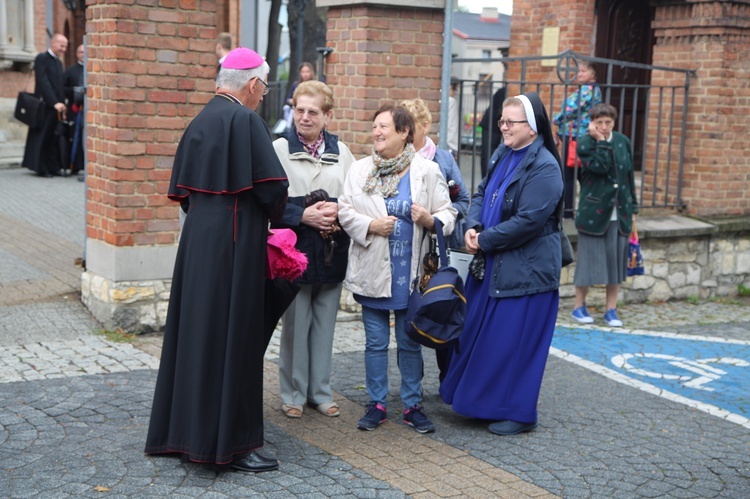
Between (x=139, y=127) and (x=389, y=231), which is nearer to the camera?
(x=389, y=231)

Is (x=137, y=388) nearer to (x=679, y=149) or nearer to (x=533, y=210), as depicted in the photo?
(x=533, y=210)

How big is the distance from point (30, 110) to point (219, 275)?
11320 millimetres

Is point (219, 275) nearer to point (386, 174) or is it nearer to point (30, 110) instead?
point (386, 174)

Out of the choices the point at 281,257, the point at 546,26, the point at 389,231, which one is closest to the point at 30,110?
the point at 546,26

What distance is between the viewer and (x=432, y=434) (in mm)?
5508

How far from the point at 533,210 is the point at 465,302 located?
24.7 inches

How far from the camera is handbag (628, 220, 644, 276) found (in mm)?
8664

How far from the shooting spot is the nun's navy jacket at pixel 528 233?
547 centimetres

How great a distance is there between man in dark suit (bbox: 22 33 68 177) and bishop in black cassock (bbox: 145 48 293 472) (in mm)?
10768

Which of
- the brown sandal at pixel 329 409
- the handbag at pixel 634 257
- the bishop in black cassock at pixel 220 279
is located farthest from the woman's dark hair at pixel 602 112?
the bishop in black cassock at pixel 220 279

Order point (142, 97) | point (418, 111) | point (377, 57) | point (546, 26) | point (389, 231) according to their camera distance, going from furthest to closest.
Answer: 1. point (546, 26)
2. point (377, 57)
3. point (142, 97)
4. point (418, 111)
5. point (389, 231)

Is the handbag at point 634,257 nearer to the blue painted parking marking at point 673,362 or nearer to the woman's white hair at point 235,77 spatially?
the blue painted parking marking at point 673,362

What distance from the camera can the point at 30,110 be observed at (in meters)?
14.8

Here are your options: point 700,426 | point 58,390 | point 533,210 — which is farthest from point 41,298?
point 700,426
